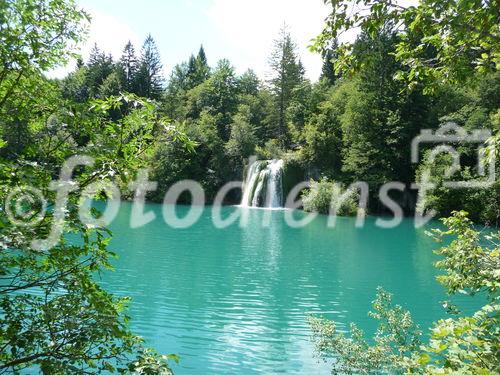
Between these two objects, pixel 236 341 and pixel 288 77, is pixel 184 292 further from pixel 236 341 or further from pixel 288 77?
pixel 288 77

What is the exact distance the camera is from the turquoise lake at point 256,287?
8.20 m

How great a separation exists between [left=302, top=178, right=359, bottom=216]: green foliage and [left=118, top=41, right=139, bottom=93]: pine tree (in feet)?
128

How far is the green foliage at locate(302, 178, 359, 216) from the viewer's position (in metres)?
33.1

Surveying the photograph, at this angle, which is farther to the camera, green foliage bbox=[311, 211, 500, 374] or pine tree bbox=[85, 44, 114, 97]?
pine tree bbox=[85, 44, 114, 97]

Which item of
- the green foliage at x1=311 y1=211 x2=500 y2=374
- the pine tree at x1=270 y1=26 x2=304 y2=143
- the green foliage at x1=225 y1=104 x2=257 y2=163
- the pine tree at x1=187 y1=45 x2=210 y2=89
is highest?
the pine tree at x1=187 y1=45 x2=210 y2=89

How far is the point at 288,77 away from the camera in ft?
158

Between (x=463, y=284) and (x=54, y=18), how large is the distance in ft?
11.8

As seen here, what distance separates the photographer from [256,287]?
12.8 m

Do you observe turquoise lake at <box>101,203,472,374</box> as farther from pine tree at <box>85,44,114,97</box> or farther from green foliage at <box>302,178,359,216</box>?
pine tree at <box>85,44,114,97</box>

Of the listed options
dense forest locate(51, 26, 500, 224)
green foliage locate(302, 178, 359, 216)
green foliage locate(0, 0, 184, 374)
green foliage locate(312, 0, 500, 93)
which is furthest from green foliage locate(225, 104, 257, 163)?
green foliage locate(0, 0, 184, 374)

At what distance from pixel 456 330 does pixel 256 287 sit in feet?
34.9

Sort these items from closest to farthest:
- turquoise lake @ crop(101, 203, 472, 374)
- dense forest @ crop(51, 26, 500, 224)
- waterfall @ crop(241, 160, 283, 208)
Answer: turquoise lake @ crop(101, 203, 472, 374)
dense forest @ crop(51, 26, 500, 224)
waterfall @ crop(241, 160, 283, 208)

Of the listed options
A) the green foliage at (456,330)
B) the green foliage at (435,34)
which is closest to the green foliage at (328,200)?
the green foliage at (456,330)

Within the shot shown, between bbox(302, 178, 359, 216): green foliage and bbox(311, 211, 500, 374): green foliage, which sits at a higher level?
bbox(302, 178, 359, 216): green foliage
